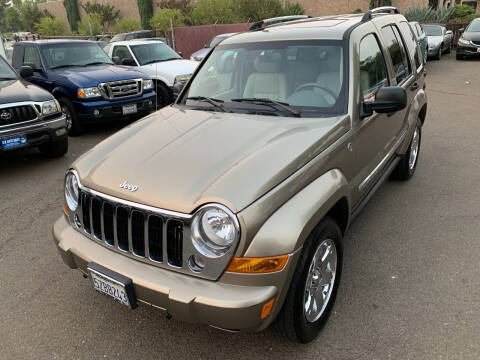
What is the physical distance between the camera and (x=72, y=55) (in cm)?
833

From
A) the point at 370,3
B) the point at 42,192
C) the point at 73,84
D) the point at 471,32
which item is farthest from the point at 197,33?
the point at 42,192

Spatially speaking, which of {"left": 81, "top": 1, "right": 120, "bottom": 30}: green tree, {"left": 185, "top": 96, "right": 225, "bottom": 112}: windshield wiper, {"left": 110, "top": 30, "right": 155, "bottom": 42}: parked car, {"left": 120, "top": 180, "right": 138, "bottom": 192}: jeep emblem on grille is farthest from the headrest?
{"left": 81, "top": 1, "right": 120, "bottom": 30}: green tree

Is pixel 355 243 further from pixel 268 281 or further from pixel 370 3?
pixel 370 3

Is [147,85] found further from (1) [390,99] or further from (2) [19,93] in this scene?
(1) [390,99]

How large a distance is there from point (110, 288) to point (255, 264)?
883 millimetres

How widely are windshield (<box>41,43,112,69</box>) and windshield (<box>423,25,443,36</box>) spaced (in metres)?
13.6

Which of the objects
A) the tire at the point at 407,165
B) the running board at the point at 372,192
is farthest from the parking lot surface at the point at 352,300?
the running board at the point at 372,192

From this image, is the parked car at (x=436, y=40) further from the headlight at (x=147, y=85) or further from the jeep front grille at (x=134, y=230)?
the jeep front grille at (x=134, y=230)

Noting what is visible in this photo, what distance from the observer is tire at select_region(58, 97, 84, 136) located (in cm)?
745

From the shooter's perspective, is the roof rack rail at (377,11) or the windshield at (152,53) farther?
the windshield at (152,53)

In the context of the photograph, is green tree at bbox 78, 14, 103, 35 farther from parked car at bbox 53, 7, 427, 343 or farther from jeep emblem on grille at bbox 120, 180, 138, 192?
jeep emblem on grille at bbox 120, 180, 138, 192

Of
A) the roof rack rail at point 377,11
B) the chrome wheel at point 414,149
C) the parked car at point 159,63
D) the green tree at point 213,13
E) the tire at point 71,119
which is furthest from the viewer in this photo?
the green tree at point 213,13

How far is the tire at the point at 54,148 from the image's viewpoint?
6250 millimetres

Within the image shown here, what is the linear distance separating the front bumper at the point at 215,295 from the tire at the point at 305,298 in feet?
0.45
